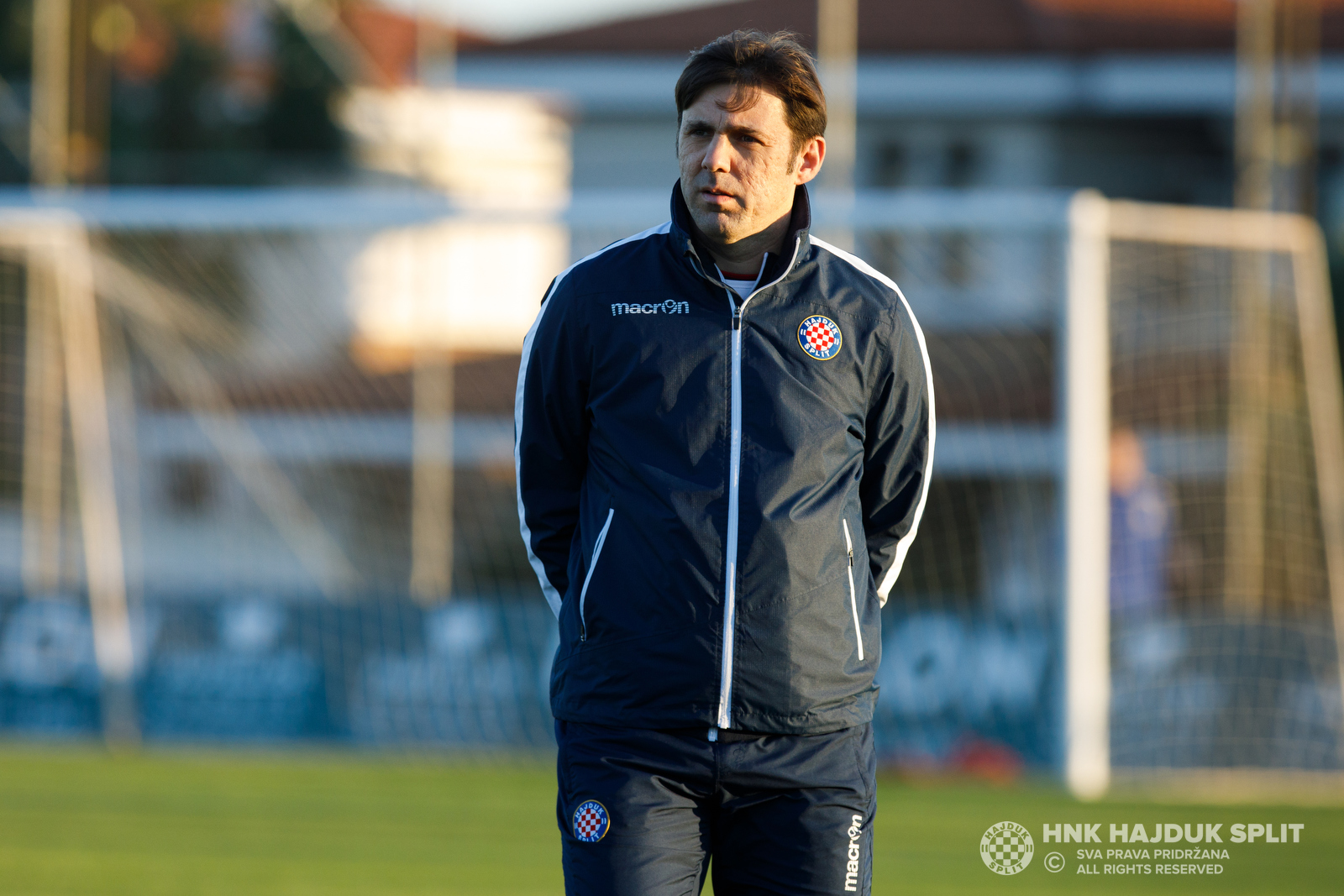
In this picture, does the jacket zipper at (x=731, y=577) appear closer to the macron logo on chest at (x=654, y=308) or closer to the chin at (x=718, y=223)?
the macron logo on chest at (x=654, y=308)

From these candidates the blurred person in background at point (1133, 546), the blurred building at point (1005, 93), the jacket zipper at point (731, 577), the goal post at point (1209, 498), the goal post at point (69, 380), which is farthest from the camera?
the blurred building at point (1005, 93)

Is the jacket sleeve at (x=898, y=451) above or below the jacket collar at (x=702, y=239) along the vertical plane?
below

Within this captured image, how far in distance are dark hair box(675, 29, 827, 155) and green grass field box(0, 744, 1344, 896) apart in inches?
161

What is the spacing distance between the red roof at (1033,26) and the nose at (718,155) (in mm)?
18892

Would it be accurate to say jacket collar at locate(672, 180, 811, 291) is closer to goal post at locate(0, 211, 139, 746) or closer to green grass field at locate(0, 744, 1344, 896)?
green grass field at locate(0, 744, 1344, 896)

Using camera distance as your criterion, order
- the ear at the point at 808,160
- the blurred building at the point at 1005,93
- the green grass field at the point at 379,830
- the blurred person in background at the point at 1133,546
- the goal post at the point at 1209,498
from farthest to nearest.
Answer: the blurred building at the point at 1005,93
the blurred person in background at the point at 1133,546
the goal post at the point at 1209,498
the green grass field at the point at 379,830
the ear at the point at 808,160

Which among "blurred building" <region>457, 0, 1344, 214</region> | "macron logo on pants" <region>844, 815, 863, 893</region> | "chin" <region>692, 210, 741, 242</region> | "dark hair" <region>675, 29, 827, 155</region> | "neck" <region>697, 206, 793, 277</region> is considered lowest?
"macron logo on pants" <region>844, 815, 863, 893</region>

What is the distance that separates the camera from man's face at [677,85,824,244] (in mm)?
2762

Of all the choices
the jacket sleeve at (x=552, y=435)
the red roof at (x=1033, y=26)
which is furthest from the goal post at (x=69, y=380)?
the red roof at (x=1033, y=26)

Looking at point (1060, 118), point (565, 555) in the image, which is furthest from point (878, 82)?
point (565, 555)

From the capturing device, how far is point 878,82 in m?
21.6

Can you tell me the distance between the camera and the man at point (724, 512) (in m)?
2.66

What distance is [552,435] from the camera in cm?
292

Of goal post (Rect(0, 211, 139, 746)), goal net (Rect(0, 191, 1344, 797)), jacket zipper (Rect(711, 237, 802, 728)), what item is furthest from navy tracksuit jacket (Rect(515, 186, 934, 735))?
goal post (Rect(0, 211, 139, 746))
